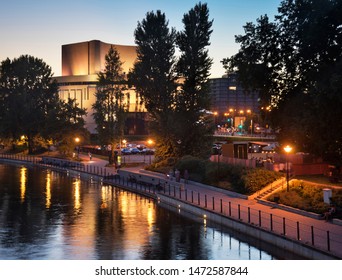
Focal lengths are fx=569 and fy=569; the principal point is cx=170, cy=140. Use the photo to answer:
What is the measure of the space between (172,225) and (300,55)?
13.9 metres

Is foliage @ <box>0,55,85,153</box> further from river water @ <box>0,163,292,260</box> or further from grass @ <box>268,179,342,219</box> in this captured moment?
grass @ <box>268,179,342,219</box>

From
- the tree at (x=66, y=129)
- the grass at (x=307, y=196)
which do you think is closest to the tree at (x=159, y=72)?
the grass at (x=307, y=196)

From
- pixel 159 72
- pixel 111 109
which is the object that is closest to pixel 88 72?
pixel 111 109

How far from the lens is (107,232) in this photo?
31703 mm

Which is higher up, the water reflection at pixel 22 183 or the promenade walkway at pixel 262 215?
the promenade walkway at pixel 262 215

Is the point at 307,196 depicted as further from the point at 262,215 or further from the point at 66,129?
the point at 66,129

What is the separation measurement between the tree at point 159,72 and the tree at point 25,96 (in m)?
45.0

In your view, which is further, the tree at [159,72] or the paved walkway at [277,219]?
the tree at [159,72]

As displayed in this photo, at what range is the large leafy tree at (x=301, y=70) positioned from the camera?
3303cm

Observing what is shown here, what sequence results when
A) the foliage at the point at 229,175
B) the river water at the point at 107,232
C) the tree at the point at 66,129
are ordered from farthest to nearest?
1. the tree at the point at 66,129
2. the foliage at the point at 229,175
3. the river water at the point at 107,232

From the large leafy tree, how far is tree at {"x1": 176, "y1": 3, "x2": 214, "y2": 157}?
19366 millimetres

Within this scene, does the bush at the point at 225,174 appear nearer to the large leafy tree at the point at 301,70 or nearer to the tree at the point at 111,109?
the large leafy tree at the point at 301,70

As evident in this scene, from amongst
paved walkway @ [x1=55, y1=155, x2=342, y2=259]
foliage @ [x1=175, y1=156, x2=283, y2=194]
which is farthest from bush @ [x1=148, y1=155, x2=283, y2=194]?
paved walkway @ [x1=55, y1=155, x2=342, y2=259]

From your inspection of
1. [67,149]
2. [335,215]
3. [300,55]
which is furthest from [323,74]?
[67,149]
